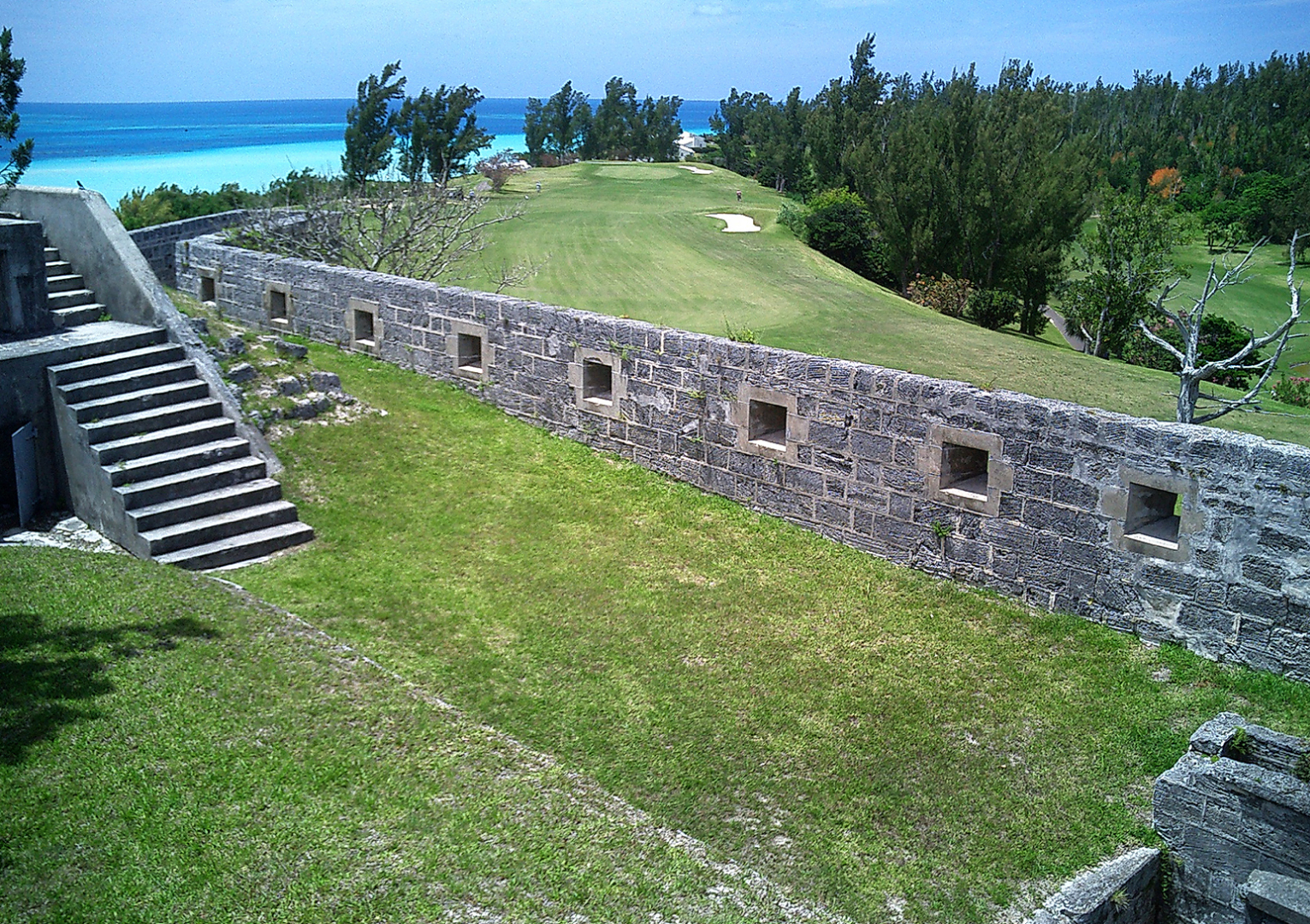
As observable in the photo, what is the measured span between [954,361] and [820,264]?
13737 mm

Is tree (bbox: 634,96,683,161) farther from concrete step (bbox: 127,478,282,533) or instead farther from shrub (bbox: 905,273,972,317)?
concrete step (bbox: 127,478,282,533)

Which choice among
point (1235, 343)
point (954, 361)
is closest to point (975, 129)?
point (1235, 343)

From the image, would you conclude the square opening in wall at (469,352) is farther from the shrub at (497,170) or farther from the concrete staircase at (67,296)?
the shrub at (497,170)

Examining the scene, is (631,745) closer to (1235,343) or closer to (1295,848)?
(1295,848)

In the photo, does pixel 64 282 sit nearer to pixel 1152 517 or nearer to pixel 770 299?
pixel 1152 517

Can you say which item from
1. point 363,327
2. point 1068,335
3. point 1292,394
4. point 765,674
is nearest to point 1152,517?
point 765,674

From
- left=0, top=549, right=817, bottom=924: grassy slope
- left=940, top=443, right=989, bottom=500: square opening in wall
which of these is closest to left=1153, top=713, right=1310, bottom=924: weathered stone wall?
left=0, top=549, right=817, bottom=924: grassy slope

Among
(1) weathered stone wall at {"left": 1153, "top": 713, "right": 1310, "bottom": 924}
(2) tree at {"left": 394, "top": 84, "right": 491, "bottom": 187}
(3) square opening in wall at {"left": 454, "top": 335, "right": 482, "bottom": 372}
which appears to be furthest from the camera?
(2) tree at {"left": 394, "top": 84, "right": 491, "bottom": 187}

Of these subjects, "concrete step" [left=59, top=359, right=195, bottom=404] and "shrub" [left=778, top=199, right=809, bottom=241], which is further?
"shrub" [left=778, top=199, right=809, bottom=241]

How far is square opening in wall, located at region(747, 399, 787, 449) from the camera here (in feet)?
35.2

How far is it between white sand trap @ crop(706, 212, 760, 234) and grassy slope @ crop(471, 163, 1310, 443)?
49 centimetres

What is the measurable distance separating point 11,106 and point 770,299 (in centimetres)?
2314

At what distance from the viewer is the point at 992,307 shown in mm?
36469

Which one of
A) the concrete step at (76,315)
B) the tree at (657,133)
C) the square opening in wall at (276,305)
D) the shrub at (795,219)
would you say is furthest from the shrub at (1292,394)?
the tree at (657,133)
